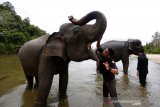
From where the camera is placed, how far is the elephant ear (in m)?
6.16

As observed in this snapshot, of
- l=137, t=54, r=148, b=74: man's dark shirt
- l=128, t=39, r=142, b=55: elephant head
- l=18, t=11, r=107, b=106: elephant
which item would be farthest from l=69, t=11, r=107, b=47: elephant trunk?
l=128, t=39, r=142, b=55: elephant head

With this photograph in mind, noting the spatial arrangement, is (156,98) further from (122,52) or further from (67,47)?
(122,52)

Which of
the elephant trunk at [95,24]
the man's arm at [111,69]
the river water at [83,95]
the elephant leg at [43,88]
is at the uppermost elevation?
the elephant trunk at [95,24]

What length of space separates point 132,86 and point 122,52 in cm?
351

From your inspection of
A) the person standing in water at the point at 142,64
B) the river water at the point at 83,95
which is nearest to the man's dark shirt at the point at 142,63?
the person standing in water at the point at 142,64

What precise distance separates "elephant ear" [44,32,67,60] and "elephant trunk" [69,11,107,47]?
0.57 metres

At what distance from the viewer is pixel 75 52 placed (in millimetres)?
6133

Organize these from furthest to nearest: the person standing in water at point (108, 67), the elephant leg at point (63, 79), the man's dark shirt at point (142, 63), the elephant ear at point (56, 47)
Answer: the man's dark shirt at point (142, 63), the elephant leg at point (63, 79), the person standing in water at point (108, 67), the elephant ear at point (56, 47)

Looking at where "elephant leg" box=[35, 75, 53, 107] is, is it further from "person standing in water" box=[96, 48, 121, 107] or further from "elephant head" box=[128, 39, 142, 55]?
"elephant head" box=[128, 39, 142, 55]

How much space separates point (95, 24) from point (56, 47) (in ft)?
3.66

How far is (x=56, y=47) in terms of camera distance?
6.21m

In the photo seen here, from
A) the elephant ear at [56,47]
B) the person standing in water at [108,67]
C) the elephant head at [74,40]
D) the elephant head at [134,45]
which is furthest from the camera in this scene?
the elephant head at [134,45]

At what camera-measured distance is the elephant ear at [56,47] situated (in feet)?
20.2

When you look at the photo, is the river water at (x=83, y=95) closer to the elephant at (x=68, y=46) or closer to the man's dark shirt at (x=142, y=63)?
the man's dark shirt at (x=142, y=63)
